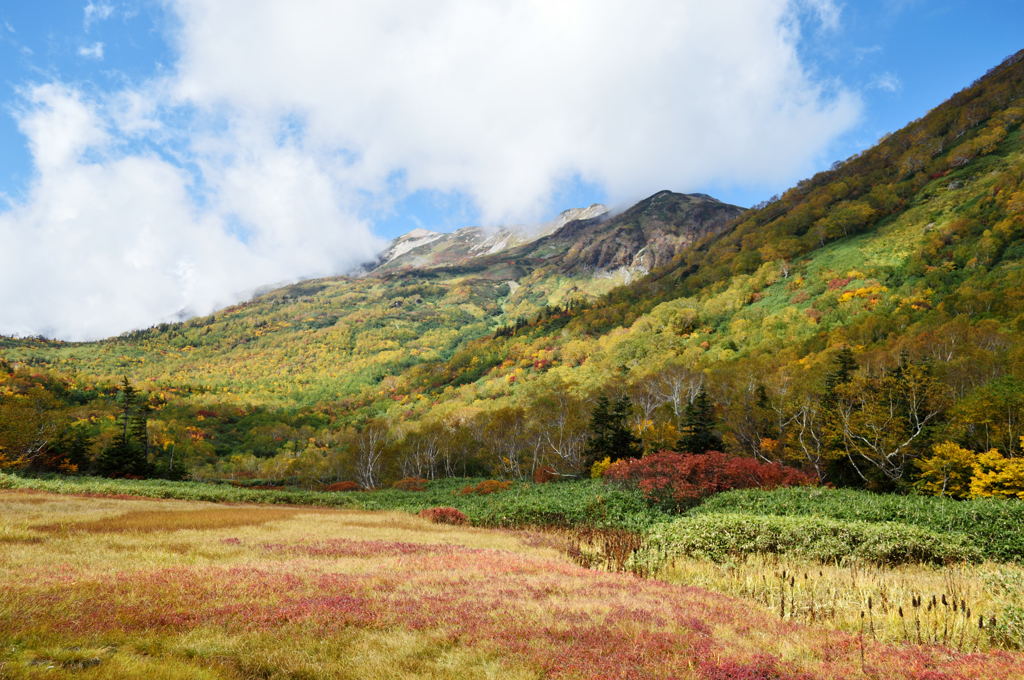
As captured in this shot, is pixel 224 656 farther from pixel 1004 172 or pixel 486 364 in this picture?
pixel 486 364

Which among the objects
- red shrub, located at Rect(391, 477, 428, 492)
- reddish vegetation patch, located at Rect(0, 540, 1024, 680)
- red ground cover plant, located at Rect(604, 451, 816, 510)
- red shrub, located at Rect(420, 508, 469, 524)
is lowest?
red shrub, located at Rect(391, 477, 428, 492)

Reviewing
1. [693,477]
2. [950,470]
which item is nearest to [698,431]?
[693,477]

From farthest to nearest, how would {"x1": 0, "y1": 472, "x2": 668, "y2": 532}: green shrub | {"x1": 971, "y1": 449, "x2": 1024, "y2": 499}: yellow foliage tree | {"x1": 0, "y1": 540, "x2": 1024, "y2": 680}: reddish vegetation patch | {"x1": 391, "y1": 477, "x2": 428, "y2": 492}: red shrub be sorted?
{"x1": 391, "y1": 477, "x2": 428, "y2": 492}: red shrub → {"x1": 0, "y1": 472, "x2": 668, "y2": 532}: green shrub → {"x1": 971, "y1": 449, "x2": 1024, "y2": 499}: yellow foliage tree → {"x1": 0, "y1": 540, "x2": 1024, "y2": 680}: reddish vegetation patch

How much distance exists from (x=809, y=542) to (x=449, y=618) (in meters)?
14.9

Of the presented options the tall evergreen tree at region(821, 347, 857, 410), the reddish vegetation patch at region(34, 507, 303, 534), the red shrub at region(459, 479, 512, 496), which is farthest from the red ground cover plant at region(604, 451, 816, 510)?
the reddish vegetation patch at region(34, 507, 303, 534)

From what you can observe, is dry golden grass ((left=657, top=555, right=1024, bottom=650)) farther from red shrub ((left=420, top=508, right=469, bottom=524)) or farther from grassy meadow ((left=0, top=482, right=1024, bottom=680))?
red shrub ((left=420, top=508, right=469, bottom=524))

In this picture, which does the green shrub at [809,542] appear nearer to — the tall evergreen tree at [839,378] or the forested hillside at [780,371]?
the forested hillside at [780,371]

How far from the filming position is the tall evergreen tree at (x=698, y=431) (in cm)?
4906

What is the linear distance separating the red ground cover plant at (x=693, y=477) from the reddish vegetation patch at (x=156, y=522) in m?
24.6

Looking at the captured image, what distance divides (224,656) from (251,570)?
20.4ft

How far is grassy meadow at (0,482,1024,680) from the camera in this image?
7105mm

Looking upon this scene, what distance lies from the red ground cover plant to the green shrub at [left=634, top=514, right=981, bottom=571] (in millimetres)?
12495

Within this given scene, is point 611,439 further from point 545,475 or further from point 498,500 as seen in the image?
point 498,500

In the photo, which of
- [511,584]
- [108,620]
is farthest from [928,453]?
[108,620]
